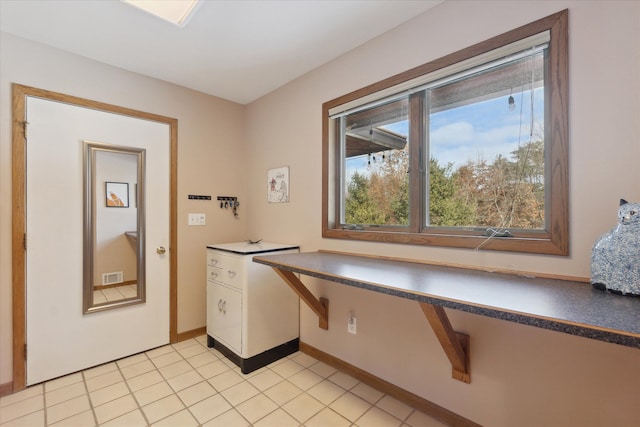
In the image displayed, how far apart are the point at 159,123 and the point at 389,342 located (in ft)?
8.58

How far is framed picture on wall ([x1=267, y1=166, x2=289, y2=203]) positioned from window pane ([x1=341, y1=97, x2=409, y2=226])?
60 centimetres

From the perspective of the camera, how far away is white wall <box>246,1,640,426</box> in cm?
114

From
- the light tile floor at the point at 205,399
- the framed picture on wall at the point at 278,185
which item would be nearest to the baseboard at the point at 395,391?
the light tile floor at the point at 205,399

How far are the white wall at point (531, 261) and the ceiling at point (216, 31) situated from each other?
0.19m

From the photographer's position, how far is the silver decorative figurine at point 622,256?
3.15 feet

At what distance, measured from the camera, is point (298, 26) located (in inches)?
72.4

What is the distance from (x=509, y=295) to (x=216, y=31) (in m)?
2.20

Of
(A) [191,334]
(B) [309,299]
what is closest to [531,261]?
(B) [309,299]

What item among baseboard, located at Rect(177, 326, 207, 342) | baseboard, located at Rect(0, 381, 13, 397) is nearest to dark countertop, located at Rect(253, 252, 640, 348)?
baseboard, located at Rect(177, 326, 207, 342)

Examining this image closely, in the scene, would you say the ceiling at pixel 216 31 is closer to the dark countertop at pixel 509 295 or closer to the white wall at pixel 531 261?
the white wall at pixel 531 261

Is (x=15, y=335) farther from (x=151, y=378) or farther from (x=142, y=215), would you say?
(x=142, y=215)

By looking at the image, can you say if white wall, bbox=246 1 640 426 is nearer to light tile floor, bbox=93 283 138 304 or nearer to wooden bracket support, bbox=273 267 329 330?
wooden bracket support, bbox=273 267 329 330

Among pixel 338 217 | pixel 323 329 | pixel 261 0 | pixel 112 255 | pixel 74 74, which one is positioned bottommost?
pixel 323 329

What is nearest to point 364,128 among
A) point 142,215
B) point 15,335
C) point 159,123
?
point 159,123
